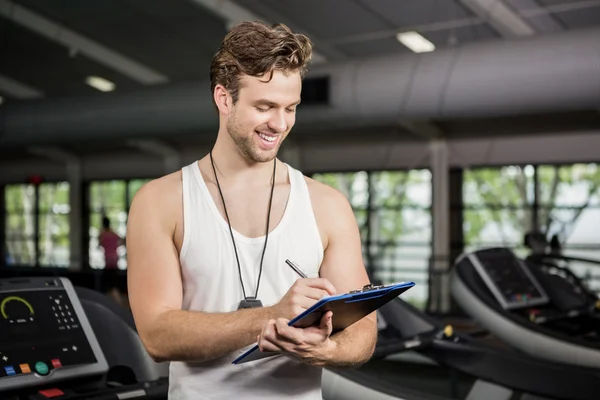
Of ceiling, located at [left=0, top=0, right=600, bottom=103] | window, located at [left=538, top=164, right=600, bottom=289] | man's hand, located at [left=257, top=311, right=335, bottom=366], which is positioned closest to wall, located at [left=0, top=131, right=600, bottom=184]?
window, located at [left=538, top=164, right=600, bottom=289]

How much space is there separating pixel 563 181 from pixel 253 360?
33.9 feet

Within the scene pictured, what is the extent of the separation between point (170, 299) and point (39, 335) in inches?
35.7

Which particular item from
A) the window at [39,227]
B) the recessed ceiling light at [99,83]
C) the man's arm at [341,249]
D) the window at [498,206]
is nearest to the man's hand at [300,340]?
the man's arm at [341,249]

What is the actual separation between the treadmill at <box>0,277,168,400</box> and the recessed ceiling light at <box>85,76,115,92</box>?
10.4 meters

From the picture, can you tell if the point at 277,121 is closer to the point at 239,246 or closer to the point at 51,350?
the point at 239,246

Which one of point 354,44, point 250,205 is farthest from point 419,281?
point 250,205

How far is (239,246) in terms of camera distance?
1336mm

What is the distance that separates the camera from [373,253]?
488 inches

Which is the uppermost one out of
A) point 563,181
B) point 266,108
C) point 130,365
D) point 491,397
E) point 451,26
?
point 451,26

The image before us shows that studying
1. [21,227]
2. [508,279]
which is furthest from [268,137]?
[21,227]

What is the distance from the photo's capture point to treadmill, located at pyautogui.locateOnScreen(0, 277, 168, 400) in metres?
2.00

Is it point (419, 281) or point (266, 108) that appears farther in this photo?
point (419, 281)

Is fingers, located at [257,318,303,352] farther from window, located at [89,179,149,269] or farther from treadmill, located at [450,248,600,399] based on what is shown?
window, located at [89,179,149,269]

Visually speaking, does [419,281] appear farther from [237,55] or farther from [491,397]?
[237,55]
